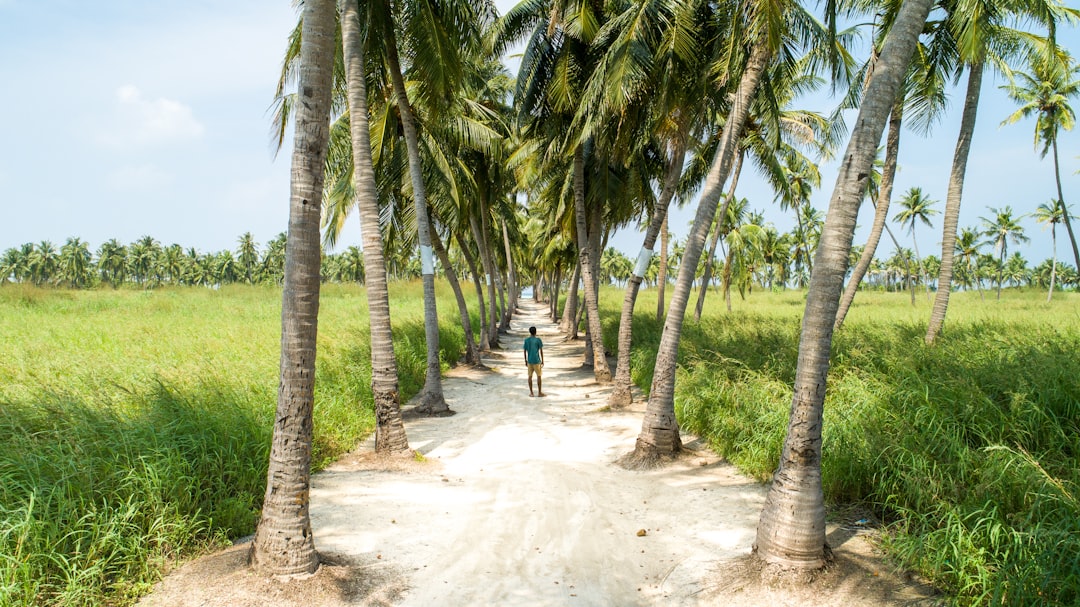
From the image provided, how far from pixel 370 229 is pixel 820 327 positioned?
5.95 meters

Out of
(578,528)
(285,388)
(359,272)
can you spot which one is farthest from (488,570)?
(359,272)

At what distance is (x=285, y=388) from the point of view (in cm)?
425

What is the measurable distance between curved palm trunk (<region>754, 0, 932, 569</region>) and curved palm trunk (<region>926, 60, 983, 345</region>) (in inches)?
331

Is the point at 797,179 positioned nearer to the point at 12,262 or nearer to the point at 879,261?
the point at 879,261

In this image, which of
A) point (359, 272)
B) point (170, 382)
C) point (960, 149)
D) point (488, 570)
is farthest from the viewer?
point (359, 272)

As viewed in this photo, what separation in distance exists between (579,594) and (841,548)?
2.32 metres

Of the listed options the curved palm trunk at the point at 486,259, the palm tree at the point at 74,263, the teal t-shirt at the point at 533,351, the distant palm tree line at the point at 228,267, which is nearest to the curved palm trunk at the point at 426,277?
the teal t-shirt at the point at 533,351

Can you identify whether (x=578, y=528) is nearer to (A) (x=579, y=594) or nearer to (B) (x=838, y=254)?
(A) (x=579, y=594)

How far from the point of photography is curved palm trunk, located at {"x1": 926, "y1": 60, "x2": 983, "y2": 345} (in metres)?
10.9

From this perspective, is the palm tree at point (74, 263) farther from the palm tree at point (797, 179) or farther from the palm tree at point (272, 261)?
the palm tree at point (797, 179)

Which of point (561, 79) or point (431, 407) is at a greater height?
point (561, 79)

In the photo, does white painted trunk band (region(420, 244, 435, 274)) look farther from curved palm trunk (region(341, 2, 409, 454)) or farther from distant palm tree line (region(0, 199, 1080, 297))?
distant palm tree line (region(0, 199, 1080, 297))

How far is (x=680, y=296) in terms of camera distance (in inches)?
310

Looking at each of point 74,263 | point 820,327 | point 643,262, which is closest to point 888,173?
point 643,262
